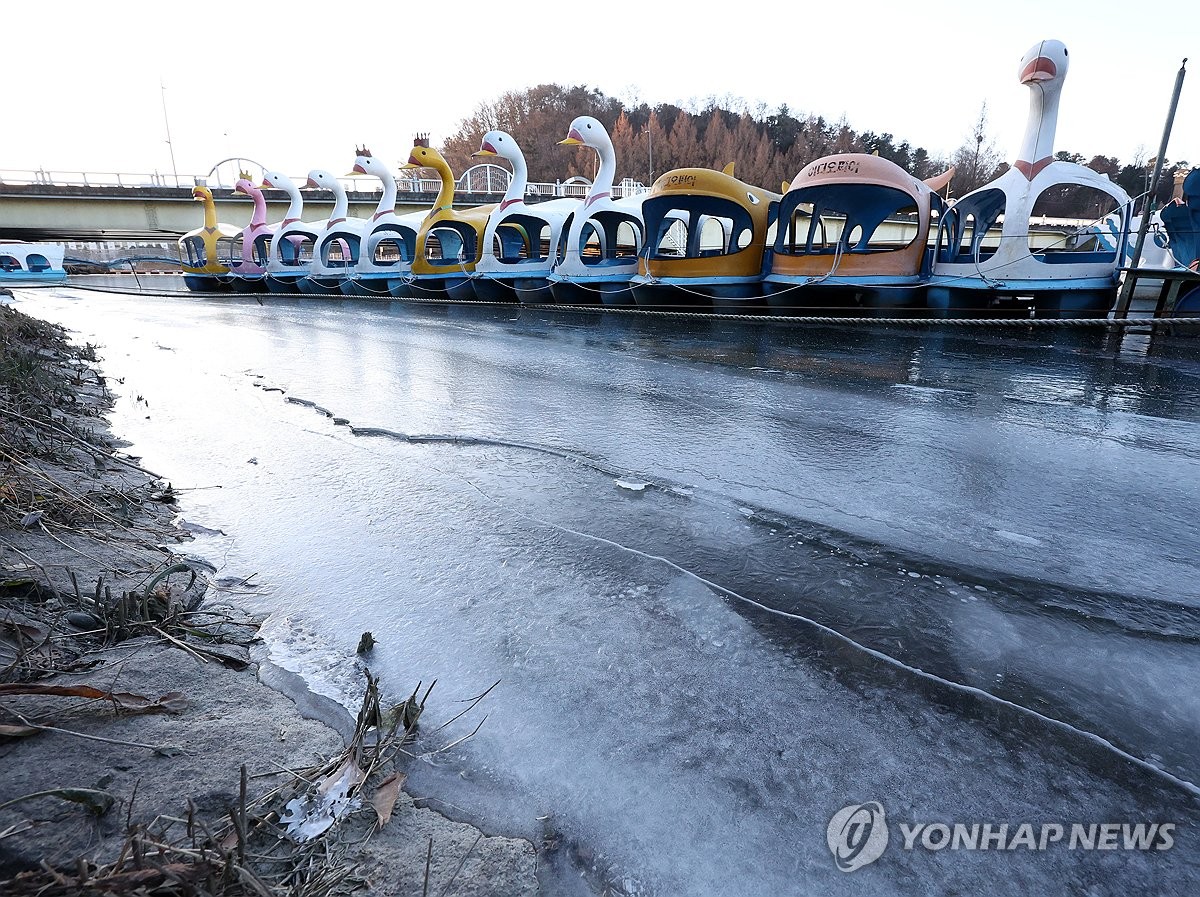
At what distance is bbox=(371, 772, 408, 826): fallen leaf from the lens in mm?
1531

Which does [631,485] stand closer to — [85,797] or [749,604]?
[749,604]

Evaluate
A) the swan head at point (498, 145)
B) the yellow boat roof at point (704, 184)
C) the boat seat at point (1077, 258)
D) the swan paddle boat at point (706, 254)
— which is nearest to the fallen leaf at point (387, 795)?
the swan paddle boat at point (706, 254)

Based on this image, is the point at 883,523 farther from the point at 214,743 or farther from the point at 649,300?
the point at 649,300

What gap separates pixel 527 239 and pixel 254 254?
13625mm

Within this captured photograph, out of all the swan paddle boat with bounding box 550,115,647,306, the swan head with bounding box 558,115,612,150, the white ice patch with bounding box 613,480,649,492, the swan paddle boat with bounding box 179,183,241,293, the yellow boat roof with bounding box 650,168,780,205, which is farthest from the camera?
the swan paddle boat with bounding box 179,183,241,293

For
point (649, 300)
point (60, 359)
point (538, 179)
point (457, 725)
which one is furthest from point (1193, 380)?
point (538, 179)

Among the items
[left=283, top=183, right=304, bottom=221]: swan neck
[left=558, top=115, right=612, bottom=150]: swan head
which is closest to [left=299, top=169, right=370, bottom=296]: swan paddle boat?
[left=283, top=183, right=304, bottom=221]: swan neck

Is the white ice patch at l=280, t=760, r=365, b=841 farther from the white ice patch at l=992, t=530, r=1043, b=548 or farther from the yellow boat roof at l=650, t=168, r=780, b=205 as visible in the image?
the yellow boat roof at l=650, t=168, r=780, b=205

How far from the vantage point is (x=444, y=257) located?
70.6ft

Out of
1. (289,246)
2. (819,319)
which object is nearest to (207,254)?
(289,246)

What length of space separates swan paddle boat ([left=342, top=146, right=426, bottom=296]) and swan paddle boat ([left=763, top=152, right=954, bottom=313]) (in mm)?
12515

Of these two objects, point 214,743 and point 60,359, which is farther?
point 60,359

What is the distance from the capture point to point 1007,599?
8.75ft

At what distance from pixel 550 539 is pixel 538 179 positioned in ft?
223
